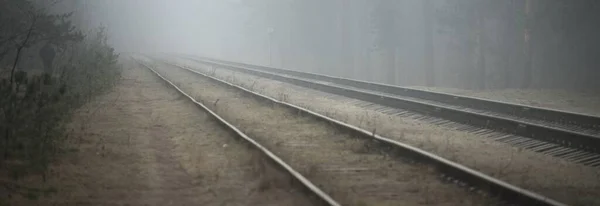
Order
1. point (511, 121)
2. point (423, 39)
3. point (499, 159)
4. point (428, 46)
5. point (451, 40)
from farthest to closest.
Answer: point (423, 39)
point (451, 40)
point (428, 46)
point (511, 121)
point (499, 159)

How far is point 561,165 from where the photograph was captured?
9.50 m

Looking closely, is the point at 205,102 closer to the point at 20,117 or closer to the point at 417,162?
the point at 20,117

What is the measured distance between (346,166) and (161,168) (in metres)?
3.07

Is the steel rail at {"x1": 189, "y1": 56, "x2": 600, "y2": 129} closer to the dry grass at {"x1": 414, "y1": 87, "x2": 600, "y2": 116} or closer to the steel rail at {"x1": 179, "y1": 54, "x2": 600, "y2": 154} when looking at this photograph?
the steel rail at {"x1": 179, "y1": 54, "x2": 600, "y2": 154}

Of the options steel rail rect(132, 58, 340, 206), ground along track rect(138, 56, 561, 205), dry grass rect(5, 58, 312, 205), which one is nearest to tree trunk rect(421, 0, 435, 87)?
Result: ground along track rect(138, 56, 561, 205)

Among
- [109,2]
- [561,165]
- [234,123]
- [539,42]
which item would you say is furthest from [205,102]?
[109,2]

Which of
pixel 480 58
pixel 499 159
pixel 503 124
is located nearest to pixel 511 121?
pixel 503 124

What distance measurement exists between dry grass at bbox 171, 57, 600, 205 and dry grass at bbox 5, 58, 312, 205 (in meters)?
3.15

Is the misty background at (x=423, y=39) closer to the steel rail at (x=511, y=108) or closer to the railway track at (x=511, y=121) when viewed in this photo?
the steel rail at (x=511, y=108)

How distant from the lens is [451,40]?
47562mm

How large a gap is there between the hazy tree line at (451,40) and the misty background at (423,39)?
0.07m

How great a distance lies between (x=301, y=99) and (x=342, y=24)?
3665 cm

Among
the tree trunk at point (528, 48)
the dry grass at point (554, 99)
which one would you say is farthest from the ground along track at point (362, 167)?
the tree trunk at point (528, 48)

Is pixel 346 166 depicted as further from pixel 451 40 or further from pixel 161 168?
pixel 451 40
